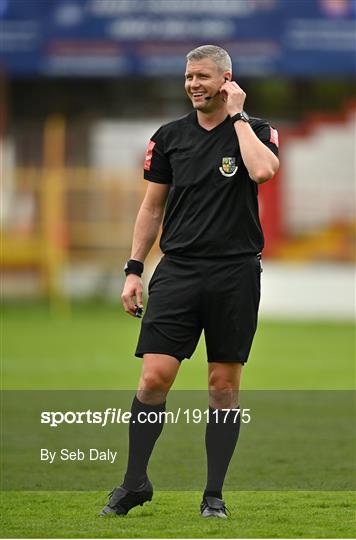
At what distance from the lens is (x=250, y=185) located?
6355 millimetres

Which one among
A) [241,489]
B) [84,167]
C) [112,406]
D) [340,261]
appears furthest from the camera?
[84,167]

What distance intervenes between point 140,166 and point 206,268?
66.8 ft

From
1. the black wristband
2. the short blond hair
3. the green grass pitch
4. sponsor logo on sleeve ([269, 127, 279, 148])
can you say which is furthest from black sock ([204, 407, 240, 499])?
the short blond hair

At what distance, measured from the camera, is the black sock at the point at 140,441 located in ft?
20.7

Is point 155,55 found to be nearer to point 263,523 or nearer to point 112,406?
point 112,406

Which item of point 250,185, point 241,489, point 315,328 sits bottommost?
point 315,328

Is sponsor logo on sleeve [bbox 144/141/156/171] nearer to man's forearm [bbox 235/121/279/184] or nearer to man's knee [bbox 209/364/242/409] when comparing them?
man's forearm [bbox 235/121/279/184]

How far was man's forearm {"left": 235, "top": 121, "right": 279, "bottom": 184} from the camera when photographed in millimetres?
6098

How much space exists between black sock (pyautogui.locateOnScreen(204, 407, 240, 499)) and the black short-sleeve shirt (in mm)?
760

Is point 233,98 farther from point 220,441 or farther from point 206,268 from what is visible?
point 220,441

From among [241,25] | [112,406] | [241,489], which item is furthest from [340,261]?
[241,489]

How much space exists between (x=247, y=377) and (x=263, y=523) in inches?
282

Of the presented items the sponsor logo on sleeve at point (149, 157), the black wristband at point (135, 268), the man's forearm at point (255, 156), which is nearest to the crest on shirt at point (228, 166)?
the man's forearm at point (255, 156)

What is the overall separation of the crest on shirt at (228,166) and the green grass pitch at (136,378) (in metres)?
1.58
